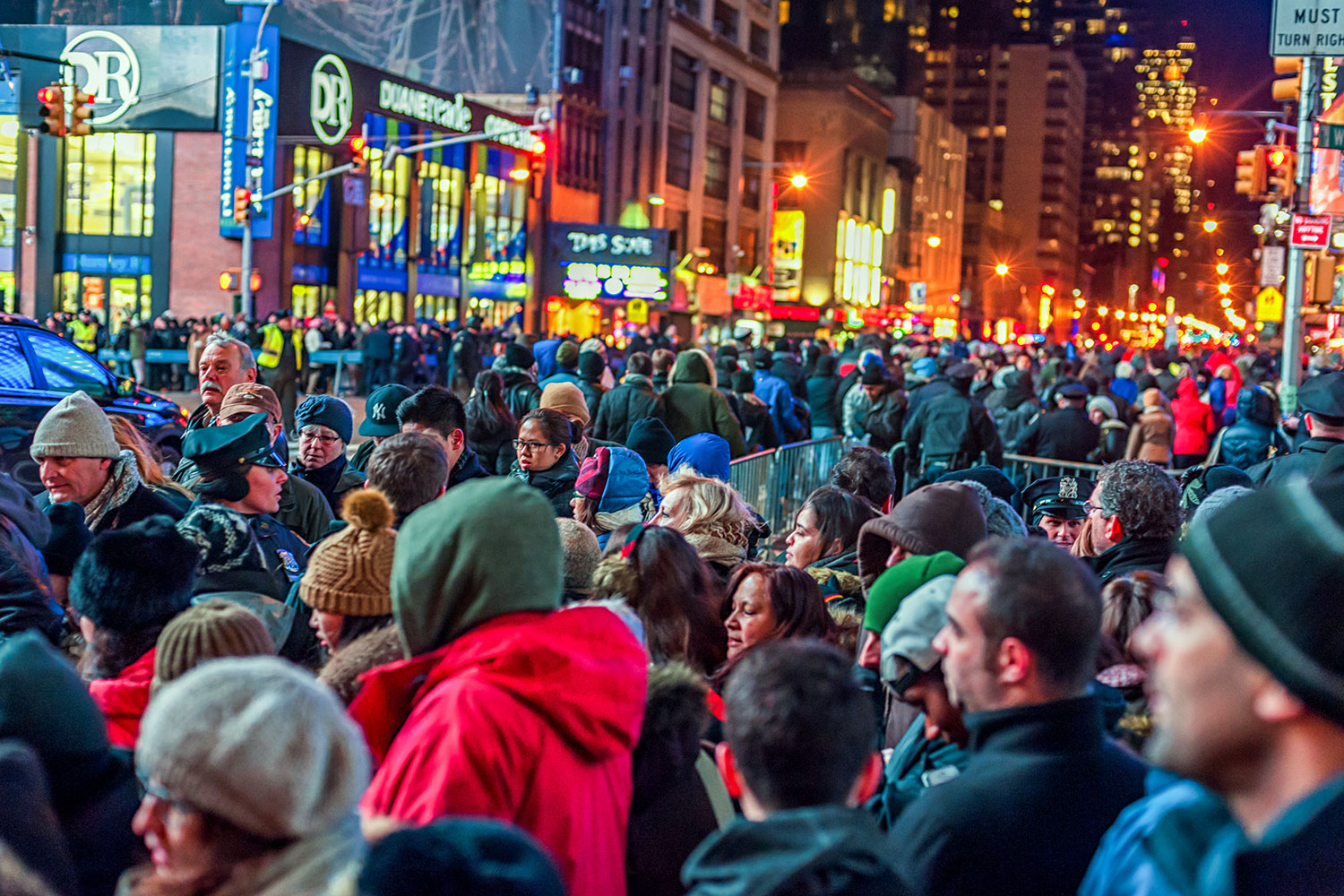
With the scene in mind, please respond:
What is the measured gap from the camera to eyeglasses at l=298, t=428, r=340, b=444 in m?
7.98

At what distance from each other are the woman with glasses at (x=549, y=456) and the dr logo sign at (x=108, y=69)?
41.9 meters

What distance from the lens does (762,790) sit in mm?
2652

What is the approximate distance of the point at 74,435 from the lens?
620 centimetres

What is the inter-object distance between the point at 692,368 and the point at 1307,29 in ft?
28.5

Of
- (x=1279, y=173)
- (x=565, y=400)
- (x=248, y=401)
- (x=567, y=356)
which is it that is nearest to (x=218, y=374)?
Answer: (x=248, y=401)

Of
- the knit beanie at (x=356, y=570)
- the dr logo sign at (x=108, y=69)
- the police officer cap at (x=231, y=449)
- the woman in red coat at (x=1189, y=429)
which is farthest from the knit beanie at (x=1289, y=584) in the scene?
the dr logo sign at (x=108, y=69)

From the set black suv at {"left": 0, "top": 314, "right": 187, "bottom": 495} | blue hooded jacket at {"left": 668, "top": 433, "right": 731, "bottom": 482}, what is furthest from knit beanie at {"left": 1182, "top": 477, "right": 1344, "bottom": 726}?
black suv at {"left": 0, "top": 314, "right": 187, "bottom": 495}

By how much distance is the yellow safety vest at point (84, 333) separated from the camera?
31.9 meters

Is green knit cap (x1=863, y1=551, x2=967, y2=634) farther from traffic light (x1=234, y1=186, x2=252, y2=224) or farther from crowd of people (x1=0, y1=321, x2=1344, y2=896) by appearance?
traffic light (x1=234, y1=186, x2=252, y2=224)

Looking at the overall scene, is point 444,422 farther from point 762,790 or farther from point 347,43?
point 347,43

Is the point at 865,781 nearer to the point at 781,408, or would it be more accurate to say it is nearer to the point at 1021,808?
the point at 1021,808

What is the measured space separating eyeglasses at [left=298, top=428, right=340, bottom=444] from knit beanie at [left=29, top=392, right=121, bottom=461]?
1.73m

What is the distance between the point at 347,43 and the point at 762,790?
61572mm

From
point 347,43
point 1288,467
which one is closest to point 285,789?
point 1288,467
